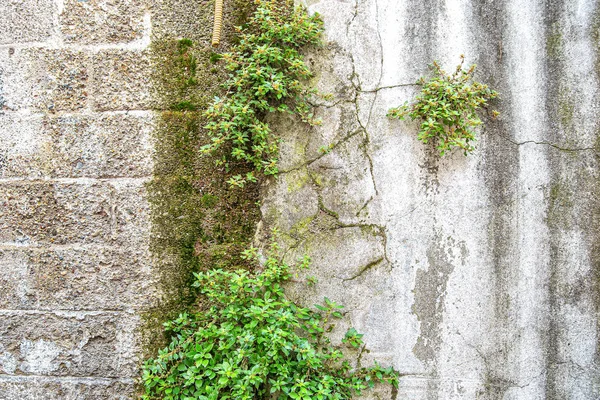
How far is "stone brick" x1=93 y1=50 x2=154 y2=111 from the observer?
2248mm

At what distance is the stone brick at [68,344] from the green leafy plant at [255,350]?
198mm

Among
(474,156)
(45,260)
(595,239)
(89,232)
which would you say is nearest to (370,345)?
(474,156)

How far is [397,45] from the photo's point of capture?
2.29 m

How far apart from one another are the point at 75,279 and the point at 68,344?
338mm

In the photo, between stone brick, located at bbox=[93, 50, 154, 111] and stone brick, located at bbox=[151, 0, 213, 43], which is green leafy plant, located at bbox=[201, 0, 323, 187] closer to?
stone brick, located at bbox=[151, 0, 213, 43]

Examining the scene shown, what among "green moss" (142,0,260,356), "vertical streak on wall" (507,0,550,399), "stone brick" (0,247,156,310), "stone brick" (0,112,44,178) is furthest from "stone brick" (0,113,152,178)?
"vertical streak on wall" (507,0,550,399)

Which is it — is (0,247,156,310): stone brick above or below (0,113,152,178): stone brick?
below

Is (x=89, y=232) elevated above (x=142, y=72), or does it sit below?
below

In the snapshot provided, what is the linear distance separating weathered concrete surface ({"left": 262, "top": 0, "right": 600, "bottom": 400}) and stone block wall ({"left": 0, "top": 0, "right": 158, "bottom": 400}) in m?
0.78

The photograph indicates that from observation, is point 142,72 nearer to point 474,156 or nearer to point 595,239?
point 474,156

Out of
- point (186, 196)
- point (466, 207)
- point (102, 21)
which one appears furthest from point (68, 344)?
point (466, 207)

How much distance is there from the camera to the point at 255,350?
2064 mm

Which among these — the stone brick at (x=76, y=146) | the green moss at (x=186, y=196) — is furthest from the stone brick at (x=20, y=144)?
the green moss at (x=186, y=196)

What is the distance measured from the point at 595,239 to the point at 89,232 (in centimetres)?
262
